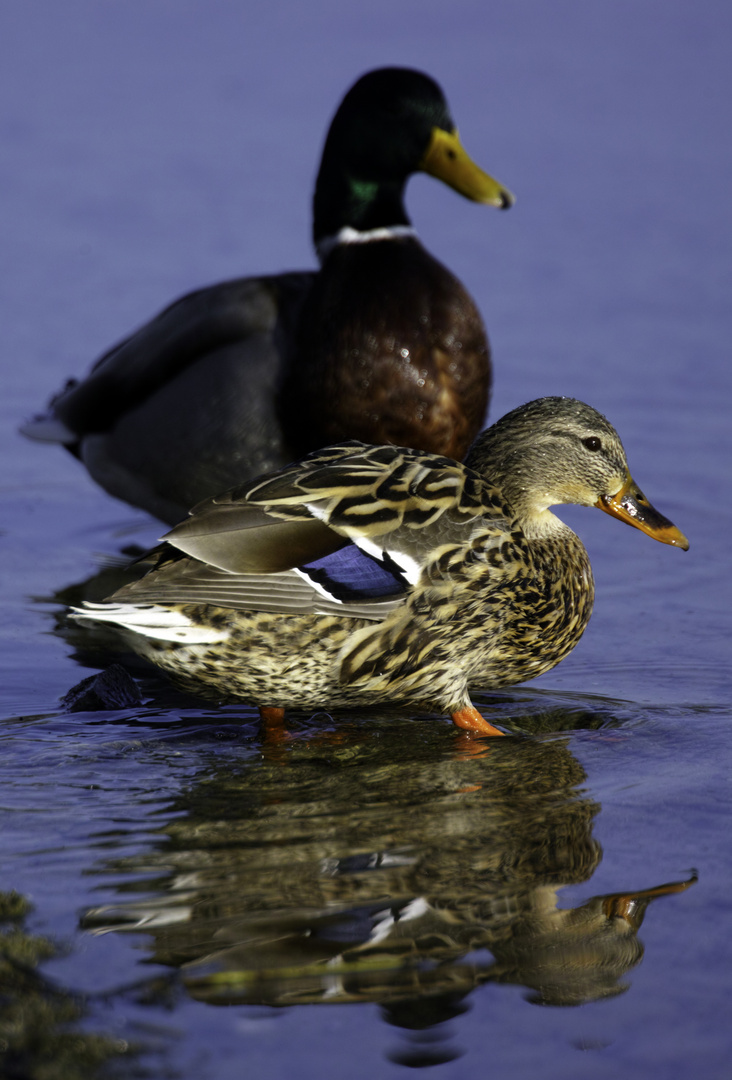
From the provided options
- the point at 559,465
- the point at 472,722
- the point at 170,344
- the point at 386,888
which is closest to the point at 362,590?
the point at 472,722

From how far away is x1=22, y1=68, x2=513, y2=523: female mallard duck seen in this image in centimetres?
517

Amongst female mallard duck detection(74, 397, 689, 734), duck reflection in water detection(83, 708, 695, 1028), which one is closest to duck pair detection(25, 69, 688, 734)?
female mallard duck detection(74, 397, 689, 734)

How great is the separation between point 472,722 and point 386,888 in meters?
1.07

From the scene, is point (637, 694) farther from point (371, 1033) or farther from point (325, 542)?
point (371, 1033)

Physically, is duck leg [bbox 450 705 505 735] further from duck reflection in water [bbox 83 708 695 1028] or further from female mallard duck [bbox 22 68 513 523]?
female mallard duck [bbox 22 68 513 523]

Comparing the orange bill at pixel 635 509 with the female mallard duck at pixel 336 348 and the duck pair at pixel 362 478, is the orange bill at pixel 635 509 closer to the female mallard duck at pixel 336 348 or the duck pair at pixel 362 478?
the duck pair at pixel 362 478

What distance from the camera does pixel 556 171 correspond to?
952cm

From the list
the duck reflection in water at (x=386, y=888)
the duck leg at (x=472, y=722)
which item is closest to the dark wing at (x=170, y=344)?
the duck leg at (x=472, y=722)

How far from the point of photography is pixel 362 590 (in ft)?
11.5

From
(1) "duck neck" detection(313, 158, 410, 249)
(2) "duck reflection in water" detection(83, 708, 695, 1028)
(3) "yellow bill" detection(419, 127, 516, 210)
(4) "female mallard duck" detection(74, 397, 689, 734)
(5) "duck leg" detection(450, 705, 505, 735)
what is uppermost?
(3) "yellow bill" detection(419, 127, 516, 210)

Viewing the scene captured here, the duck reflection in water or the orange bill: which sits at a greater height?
the orange bill

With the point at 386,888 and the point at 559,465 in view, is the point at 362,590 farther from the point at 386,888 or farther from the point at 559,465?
the point at 386,888

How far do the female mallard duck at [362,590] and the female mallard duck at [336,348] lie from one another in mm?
1245

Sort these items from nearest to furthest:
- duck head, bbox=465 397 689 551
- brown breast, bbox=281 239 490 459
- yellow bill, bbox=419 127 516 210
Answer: duck head, bbox=465 397 689 551 < brown breast, bbox=281 239 490 459 < yellow bill, bbox=419 127 516 210
